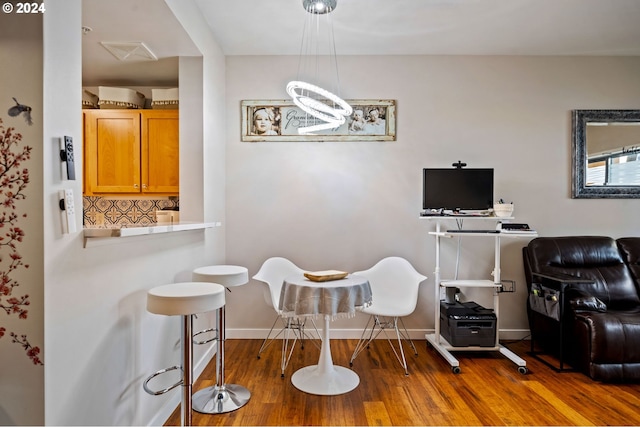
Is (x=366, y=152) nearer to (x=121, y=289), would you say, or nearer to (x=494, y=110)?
(x=494, y=110)

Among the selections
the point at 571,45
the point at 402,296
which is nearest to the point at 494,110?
the point at 571,45

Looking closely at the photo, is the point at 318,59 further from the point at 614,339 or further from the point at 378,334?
the point at 614,339

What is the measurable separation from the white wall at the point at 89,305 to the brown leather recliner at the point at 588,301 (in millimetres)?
3101

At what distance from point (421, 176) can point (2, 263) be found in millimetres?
3356

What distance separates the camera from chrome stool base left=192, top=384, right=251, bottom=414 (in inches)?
93.4

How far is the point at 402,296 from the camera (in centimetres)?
333

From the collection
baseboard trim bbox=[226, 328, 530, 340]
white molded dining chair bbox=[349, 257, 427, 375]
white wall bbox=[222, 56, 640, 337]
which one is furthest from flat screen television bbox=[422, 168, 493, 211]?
baseboard trim bbox=[226, 328, 530, 340]

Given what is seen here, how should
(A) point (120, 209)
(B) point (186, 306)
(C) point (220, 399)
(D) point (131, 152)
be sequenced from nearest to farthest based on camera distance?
(B) point (186, 306) < (C) point (220, 399) < (D) point (131, 152) < (A) point (120, 209)

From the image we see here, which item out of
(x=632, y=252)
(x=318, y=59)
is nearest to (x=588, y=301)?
(x=632, y=252)

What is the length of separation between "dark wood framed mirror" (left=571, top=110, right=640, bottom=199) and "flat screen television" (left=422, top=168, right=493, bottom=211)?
3.71 feet

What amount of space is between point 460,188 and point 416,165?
557 millimetres

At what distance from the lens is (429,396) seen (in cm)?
256

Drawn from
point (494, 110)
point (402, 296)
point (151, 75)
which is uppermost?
point (151, 75)

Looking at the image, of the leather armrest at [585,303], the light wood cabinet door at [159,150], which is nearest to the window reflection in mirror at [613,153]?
the leather armrest at [585,303]
